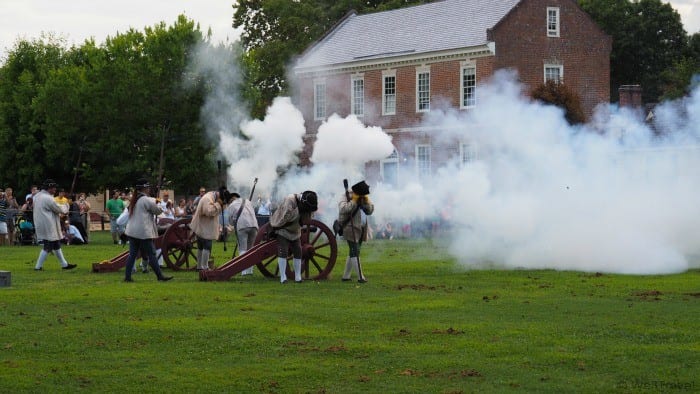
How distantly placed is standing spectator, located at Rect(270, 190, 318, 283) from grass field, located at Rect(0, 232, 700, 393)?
611mm

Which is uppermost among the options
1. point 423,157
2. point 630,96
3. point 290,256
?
point 630,96

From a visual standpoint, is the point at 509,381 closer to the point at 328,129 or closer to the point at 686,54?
the point at 328,129

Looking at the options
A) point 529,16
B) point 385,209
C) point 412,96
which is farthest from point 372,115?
point 385,209

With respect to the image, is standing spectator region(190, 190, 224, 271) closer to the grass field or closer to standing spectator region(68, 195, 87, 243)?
the grass field

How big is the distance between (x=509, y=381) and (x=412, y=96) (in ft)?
135

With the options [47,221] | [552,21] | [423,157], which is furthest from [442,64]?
[47,221]

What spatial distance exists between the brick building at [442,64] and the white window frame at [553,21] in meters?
0.04

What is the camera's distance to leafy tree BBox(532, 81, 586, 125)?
148 feet

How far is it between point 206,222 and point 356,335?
372 inches

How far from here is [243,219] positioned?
23531 mm

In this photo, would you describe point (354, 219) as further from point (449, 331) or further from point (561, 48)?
point (561, 48)

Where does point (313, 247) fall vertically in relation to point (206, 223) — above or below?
below

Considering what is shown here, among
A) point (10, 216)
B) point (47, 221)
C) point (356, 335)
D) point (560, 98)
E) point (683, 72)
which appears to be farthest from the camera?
point (683, 72)

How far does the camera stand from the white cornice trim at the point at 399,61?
48.7 m
